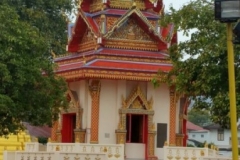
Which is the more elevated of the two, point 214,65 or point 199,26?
point 199,26

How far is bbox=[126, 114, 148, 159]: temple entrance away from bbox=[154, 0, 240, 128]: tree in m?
8.41

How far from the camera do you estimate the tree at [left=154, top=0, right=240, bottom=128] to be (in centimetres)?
1953

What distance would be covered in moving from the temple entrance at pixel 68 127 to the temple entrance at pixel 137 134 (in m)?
2.94

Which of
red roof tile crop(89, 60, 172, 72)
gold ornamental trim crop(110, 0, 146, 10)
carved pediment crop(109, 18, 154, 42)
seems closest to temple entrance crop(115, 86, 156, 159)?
red roof tile crop(89, 60, 172, 72)

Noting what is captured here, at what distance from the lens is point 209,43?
20.1m

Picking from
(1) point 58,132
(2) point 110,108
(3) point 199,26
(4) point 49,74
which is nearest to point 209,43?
(3) point 199,26

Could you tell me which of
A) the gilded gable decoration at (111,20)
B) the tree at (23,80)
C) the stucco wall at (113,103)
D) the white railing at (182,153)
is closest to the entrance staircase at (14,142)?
the stucco wall at (113,103)

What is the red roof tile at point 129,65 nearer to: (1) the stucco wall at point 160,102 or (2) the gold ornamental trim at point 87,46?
(1) the stucco wall at point 160,102

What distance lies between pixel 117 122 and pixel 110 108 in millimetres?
678

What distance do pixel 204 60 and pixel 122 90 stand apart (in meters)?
10.3

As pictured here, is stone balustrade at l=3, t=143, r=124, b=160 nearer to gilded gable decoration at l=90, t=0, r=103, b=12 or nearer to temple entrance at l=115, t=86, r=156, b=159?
temple entrance at l=115, t=86, r=156, b=159

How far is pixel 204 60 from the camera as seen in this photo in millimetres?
20047

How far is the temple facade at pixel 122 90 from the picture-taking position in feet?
96.6

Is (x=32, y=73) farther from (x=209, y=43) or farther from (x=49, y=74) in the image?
(x=209, y=43)
